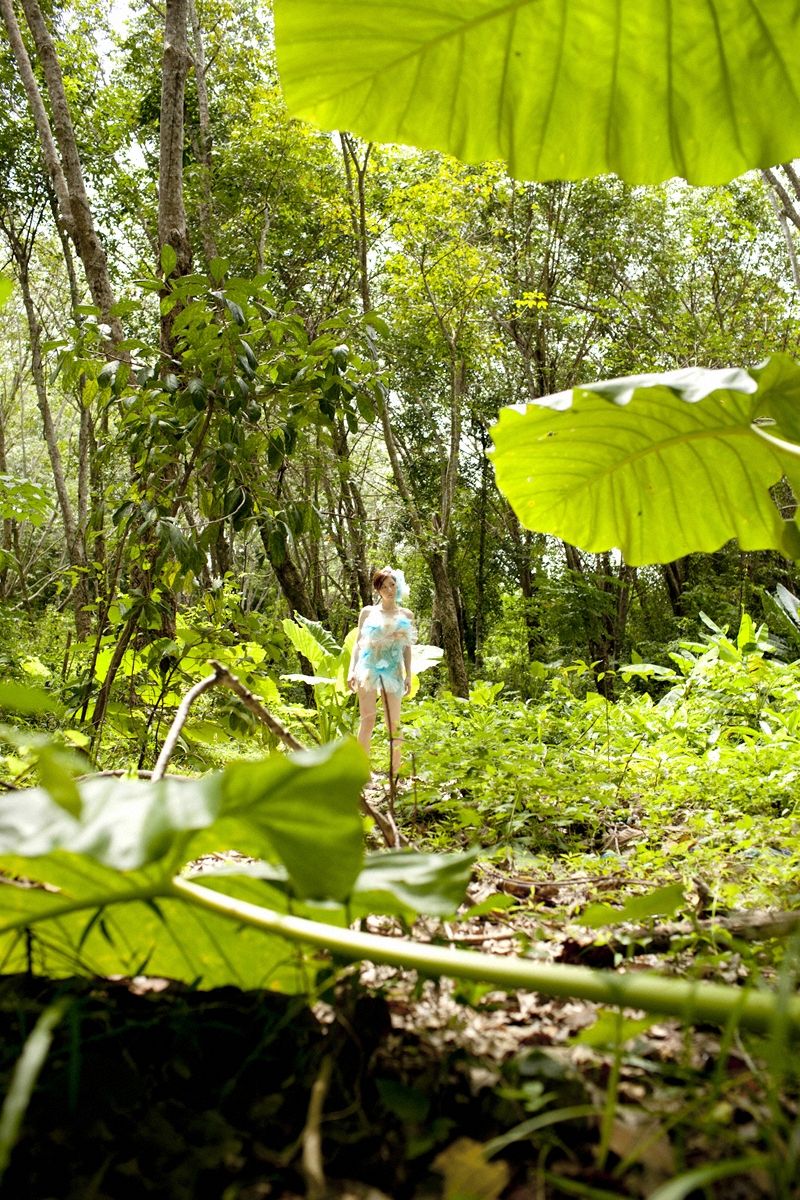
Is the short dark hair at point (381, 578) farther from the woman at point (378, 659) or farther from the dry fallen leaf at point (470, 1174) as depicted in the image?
the dry fallen leaf at point (470, 1174)

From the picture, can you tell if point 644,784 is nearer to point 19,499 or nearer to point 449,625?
point 19,499

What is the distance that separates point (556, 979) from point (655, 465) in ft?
5.35

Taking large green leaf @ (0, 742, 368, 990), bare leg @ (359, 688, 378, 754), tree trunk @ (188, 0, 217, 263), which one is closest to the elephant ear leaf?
large green leaf @ (0, 742, 368, 990)

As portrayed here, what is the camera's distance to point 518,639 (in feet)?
42.4

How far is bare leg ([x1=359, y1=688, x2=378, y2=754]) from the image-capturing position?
5043mm

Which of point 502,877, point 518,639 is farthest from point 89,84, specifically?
point 502,877

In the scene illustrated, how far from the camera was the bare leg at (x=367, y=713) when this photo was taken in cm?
504

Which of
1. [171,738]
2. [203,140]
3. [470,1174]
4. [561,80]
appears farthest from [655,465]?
[203,140]

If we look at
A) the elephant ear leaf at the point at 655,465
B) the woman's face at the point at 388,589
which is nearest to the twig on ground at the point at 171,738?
the elephant ear leaf at the point at 655,465

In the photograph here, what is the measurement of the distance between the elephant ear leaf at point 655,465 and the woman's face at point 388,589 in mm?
3190

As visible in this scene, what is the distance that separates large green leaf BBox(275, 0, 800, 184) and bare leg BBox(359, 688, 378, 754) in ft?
12.0

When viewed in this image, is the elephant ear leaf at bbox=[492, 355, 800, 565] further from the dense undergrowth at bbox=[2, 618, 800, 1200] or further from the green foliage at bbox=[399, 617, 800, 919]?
the dense undergrowth at bbox=[2, 618, 800, 1200]

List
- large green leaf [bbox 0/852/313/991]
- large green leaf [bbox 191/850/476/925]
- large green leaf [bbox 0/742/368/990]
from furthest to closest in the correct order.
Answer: large green leaf [bbox 0/852/313/991]
large green leaf [bbox 191/850/476/925]
large green leaf [bbox 0/742/368/990]

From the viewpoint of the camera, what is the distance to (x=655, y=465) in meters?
2.07
